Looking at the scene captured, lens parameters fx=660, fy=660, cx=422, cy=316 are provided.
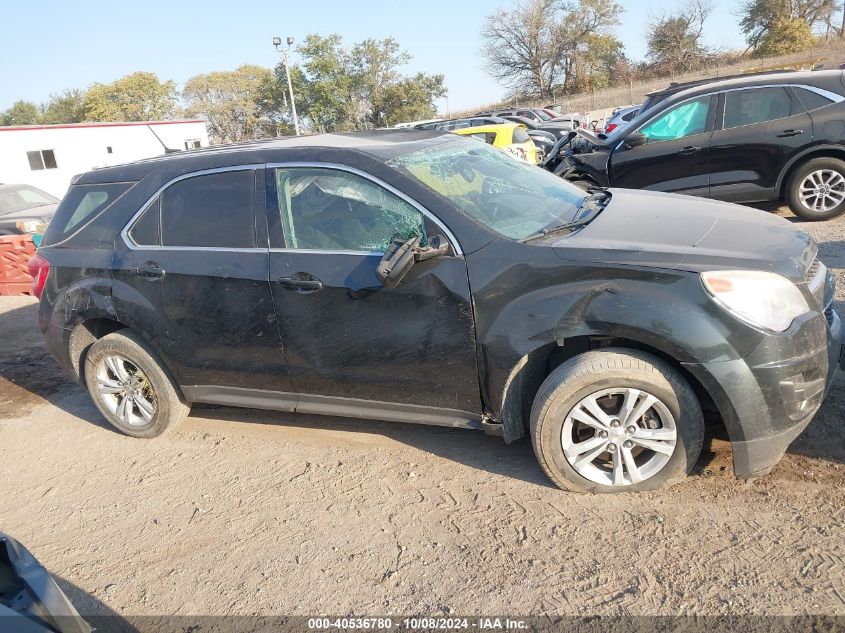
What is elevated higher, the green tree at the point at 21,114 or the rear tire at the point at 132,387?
the green tree at the point at 21,114

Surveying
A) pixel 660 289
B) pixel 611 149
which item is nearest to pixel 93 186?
pixel 660 289

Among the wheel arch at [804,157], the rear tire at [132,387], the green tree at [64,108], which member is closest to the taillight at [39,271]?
the rear tire at [132,387]

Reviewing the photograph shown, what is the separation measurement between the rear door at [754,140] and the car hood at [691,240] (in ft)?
15.0

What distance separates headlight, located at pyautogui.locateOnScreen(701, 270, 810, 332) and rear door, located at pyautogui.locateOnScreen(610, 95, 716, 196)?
564cm

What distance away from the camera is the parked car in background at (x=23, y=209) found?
32.8 ft

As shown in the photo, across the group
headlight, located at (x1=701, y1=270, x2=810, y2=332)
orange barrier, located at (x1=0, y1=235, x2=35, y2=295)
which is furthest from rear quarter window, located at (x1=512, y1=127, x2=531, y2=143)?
headlight, located at (x1=701, y1=270, x2=810, y2=332)

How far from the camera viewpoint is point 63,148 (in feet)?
86.3

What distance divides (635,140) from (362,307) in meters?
6.33

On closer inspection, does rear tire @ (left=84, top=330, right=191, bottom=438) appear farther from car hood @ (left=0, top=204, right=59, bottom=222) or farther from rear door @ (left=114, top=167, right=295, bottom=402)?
car hood @ (left=0, top=204, right=59, bottom=222)

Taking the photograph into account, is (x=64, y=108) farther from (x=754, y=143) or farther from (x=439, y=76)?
(x=754, y=143)

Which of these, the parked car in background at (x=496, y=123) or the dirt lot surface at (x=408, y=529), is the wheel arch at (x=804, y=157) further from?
the parked car in background at (x=496, y=123)

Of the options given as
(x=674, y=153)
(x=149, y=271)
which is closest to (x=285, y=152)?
(x=149, y=271)

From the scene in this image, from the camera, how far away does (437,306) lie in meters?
3.32

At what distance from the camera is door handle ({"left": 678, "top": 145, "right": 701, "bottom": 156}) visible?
804 cm
